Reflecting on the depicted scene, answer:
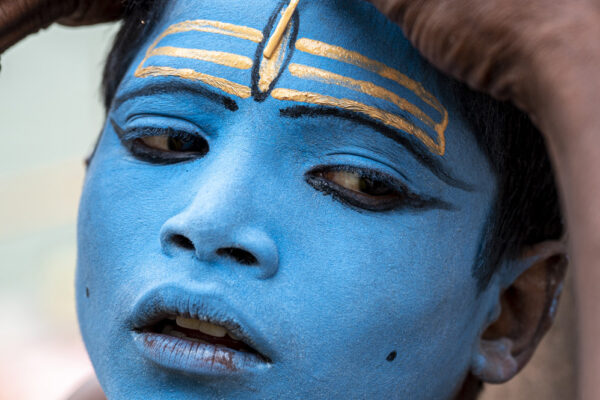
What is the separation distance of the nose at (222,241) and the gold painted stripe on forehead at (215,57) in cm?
28

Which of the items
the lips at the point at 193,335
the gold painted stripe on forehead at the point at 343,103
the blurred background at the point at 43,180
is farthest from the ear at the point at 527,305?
the blurred background at the point at 43,180

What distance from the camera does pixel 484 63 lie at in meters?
1.24

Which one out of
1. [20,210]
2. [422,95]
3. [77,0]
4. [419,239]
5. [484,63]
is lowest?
[419,239]

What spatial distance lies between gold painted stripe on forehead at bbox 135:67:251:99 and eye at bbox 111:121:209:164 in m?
0.10

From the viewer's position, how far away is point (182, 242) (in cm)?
136

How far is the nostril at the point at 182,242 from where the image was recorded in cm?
136

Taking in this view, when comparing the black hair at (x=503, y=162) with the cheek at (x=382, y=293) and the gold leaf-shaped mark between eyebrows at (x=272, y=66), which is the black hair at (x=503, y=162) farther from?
the gold leaf-shaped mark between eyebrows at (x=272, y=66)

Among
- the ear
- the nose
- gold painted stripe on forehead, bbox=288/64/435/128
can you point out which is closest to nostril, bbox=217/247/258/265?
the nose

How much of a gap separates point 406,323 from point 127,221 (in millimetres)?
524

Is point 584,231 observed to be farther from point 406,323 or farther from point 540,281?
point 540,281

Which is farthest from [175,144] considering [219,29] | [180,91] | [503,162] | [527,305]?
[527,305]

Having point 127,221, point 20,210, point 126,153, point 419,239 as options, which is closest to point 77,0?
point 126,153

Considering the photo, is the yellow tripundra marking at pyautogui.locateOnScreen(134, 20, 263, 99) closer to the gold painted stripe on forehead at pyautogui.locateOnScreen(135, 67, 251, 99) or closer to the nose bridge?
the gold painted stripe on forehead at pyautogui.locateOnScreen(135, 67, 251, 99)

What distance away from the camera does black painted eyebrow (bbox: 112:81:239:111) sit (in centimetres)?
145
